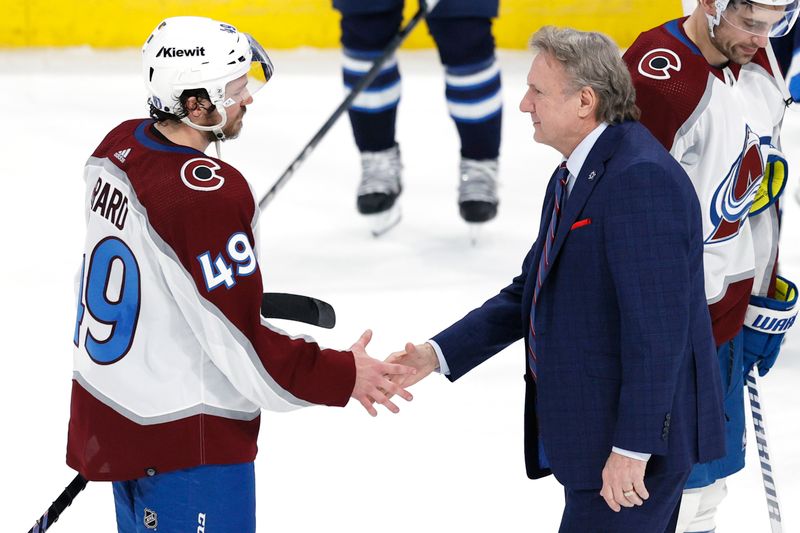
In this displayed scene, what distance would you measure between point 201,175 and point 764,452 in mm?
1129

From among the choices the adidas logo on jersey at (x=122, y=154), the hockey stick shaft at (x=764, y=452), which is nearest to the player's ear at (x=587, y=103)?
the adidas logo on jersey at (x=122, y=154)

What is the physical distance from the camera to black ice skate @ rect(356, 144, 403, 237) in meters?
4.10

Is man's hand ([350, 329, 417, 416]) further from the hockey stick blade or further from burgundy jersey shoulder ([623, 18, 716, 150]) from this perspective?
burgundy jersey shoulder ([623, 18, 716, 150])

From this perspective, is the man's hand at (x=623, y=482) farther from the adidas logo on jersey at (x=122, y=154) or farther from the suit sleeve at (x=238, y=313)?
the adidas logo on jersey at (x=122, y=154)

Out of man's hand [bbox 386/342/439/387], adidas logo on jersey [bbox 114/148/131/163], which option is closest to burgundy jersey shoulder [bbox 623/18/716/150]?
man's hand [bbox 386/342/439/387]

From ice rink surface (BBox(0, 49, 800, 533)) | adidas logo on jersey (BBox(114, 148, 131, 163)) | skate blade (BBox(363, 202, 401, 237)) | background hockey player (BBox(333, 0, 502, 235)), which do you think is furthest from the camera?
skate blade (BBox(363, 202, 401, 237))

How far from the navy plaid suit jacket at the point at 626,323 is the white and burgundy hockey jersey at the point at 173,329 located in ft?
0.97

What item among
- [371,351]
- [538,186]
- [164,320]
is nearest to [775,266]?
[164,320]

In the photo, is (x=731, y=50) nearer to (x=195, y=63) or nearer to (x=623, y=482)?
(x=623, y=482)

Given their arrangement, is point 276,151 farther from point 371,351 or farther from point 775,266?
point 775,266

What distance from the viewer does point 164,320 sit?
1704 millimetres

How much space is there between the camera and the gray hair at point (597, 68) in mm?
1692

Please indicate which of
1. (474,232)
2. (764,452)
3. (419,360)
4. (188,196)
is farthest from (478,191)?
(188,196)

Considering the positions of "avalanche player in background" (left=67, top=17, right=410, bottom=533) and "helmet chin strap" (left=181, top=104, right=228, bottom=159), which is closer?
"avalanche player in background" (left=67, top=17, right=410, bottom=533)
